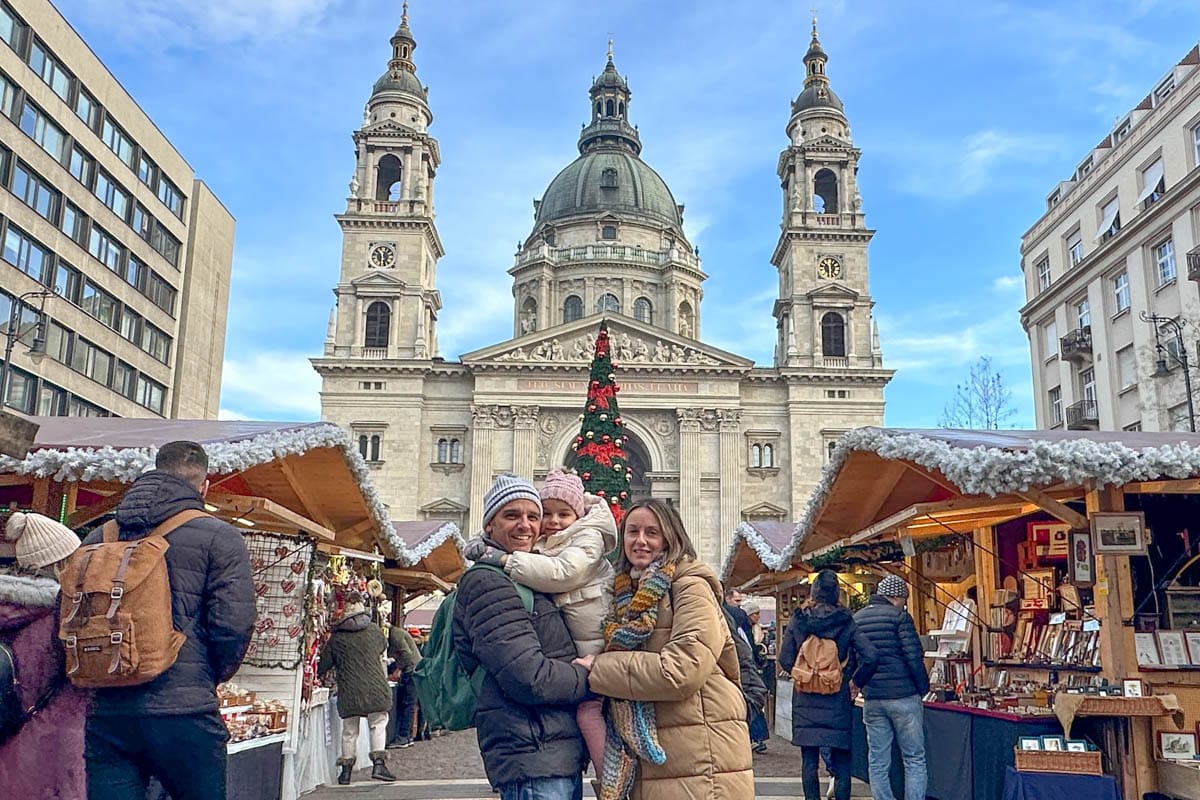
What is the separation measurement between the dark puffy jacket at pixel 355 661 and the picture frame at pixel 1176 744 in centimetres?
635

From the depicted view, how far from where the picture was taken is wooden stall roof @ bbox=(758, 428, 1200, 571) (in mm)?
6480

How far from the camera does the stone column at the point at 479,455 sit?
40938 millimetres

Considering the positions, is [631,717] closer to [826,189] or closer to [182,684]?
[182,684]

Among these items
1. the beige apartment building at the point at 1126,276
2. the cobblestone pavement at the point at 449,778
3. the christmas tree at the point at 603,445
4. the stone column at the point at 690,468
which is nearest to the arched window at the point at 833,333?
the stone column at the point at 690,468

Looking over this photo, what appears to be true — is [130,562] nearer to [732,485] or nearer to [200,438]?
[200,438]

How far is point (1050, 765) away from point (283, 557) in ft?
20.1

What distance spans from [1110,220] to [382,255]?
29538 millimetres

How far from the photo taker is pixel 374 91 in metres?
46.6

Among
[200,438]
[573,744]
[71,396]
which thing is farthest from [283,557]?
[71,396]

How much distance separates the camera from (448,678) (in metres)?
3.50

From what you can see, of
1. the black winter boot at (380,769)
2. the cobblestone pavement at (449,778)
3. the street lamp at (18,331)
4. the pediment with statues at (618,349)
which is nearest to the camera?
the cobblestone pavement at (449,778)

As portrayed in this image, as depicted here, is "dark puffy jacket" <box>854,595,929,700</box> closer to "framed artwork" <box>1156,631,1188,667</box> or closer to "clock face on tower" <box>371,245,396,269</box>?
"framed artwork" <box>1156,631,1188,667</box>

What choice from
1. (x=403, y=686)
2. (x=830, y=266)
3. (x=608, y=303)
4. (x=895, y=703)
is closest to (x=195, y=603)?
(x=895, y=703)

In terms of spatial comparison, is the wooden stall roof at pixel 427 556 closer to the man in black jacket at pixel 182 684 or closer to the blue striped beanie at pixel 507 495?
the man in black jacket at pixel 182 684
